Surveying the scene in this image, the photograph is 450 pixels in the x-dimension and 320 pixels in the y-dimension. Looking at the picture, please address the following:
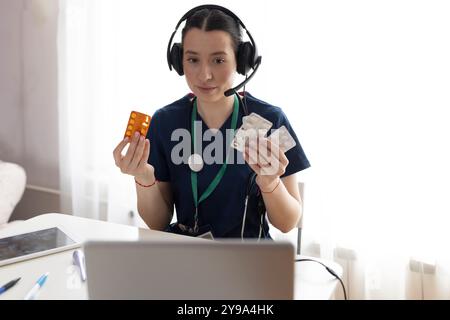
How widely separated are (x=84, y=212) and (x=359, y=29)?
1465 millimetres

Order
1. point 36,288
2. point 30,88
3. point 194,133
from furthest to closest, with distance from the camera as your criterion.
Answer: point 30,88 → point 194,133 → point 36,288

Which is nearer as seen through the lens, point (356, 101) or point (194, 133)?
point (194, 133)

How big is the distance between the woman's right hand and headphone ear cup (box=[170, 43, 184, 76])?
269 mm

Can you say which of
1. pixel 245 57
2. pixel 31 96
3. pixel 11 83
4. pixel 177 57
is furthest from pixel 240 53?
pixel 11 83

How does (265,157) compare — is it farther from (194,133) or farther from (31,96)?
(31,96)

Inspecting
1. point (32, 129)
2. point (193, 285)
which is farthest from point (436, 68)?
point (32, 129)

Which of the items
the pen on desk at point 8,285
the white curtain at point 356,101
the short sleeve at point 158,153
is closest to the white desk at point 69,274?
the pen on desk at point 8,285

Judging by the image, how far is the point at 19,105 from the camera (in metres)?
2.10

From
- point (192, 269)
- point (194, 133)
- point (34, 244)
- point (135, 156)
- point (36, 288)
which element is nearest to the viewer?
point (192, 269)

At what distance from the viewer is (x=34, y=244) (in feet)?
2.85

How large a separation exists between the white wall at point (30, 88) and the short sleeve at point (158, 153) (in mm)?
1009

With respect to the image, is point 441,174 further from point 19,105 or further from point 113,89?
point 19,105

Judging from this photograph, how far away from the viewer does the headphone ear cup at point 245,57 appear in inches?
41.9

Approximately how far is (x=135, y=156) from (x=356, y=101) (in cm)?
83
